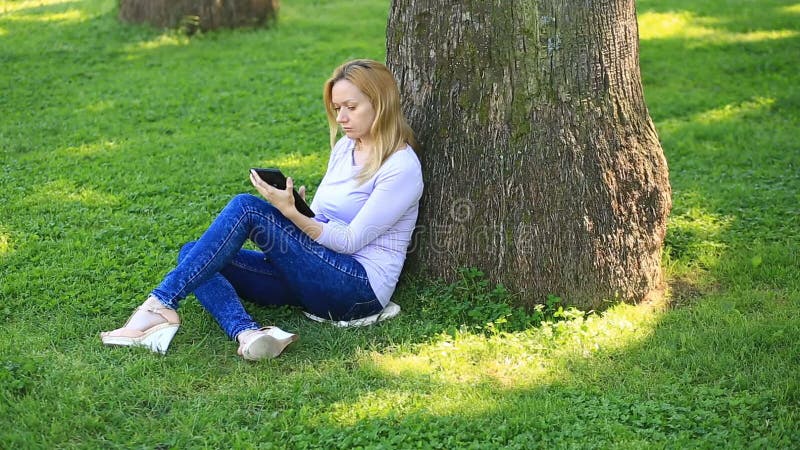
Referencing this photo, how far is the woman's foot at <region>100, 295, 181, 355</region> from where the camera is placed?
4.37 meters

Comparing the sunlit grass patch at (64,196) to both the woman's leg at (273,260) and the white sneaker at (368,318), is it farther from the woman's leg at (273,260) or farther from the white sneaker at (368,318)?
the white sneaker at (368,318)

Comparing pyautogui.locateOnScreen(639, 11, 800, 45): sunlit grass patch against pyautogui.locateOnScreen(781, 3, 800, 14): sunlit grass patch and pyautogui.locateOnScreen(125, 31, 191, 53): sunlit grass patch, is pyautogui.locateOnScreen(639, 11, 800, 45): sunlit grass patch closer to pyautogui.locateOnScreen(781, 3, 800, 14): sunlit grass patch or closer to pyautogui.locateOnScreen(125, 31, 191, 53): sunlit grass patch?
pyautogui.locateOnScreen(781, 3, 800, 14): sunlit grass patch

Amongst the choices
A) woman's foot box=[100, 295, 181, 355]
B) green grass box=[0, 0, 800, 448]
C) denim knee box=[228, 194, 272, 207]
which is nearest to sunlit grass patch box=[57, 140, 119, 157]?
green grass box=[0, 0, 800, 448]

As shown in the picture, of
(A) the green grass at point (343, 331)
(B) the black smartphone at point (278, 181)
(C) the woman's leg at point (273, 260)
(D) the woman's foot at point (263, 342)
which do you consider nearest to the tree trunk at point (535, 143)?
(A) the green grass at point (343, 331)

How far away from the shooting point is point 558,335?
4488 mm

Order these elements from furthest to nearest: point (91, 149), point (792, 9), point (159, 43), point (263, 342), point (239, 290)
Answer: point (792, 9), point (159, 43), point (91, 149), point (239, 290), point (263, 342)

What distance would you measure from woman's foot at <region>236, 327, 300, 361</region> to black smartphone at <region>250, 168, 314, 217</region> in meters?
0.60

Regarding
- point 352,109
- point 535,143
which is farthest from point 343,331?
point 535,143

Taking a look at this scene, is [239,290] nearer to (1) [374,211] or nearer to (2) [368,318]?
(2) [368,318]

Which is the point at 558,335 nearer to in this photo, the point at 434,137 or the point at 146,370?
the point at 434,137

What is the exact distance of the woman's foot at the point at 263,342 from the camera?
4.24 meters

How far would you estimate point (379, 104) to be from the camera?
14.6 feet

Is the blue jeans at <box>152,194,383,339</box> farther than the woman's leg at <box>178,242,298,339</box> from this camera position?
No

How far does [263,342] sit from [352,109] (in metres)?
1.23
